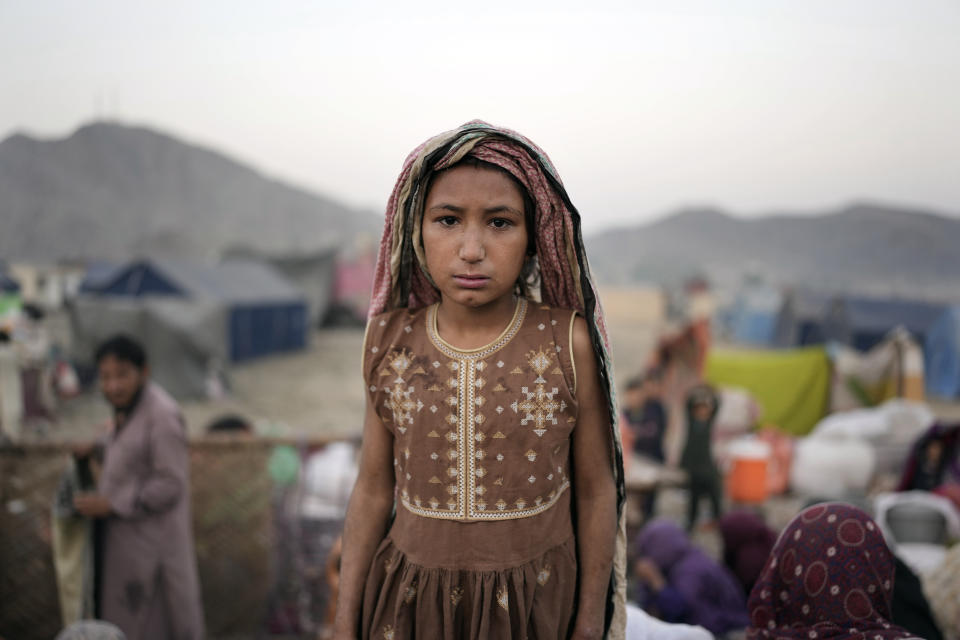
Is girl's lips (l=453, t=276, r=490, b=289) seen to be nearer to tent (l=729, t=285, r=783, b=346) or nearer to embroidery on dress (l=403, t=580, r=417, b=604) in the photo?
embroidery on dress (l=403, t=580, r=417, b=604)

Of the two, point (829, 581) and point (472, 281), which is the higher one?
point (472, 281)

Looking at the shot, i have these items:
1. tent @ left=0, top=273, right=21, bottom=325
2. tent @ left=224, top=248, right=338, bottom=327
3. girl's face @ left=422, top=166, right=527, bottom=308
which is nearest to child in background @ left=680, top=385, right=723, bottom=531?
girl's face @ left=422, top=166, right=527, bottom=308

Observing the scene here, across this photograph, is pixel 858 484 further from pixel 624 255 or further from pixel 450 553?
pixel 624 255

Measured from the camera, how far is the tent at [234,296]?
1203 cm

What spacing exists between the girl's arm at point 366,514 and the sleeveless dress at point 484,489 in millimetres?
81

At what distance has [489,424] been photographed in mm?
1298

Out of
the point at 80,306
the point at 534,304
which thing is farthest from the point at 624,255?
the point at 534,304

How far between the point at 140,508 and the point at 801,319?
1807 centimetres

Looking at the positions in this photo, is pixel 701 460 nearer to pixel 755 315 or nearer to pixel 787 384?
pixel 787 384

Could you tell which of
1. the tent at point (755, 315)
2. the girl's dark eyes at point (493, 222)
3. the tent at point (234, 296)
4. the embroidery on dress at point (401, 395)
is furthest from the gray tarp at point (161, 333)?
the tent at point (755, 315)

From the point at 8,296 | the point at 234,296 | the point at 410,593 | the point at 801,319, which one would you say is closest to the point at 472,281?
the point at 410,593

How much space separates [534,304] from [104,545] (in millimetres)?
2546

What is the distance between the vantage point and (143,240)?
643 inches

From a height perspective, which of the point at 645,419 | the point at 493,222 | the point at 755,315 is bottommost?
the point at 755,315
